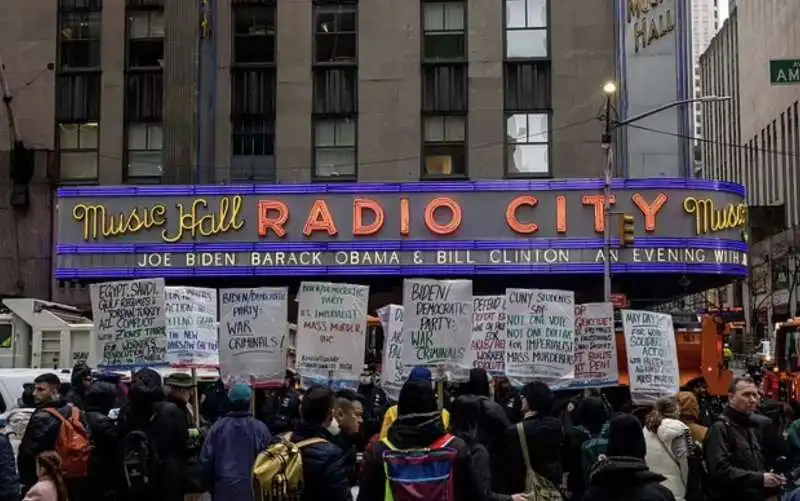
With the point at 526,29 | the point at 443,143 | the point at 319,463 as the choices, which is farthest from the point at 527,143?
the point at 319,463

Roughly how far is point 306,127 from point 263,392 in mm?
13978

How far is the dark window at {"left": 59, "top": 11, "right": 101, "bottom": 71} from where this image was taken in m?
33.8

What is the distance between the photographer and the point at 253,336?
1304cm

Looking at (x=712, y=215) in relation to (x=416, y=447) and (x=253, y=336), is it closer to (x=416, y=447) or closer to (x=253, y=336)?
(x=253, y=336)

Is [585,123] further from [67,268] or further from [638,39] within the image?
[67,268]

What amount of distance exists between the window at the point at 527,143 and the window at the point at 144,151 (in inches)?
403

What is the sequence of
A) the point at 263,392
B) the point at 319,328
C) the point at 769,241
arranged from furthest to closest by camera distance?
the point at 769,241, the point at 263,392, the point at 319,328

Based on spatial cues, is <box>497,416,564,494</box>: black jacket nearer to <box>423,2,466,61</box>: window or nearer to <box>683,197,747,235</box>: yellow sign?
<box>683,197,747,235</box>: yellow sign

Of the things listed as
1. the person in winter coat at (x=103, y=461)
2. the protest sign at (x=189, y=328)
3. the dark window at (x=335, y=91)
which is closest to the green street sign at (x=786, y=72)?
the protest sign at (x=189, y=328)

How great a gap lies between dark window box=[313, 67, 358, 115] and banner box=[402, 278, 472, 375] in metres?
21.2

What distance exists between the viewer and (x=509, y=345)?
1327cm

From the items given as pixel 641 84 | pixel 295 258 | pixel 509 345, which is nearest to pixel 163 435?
pixel 509 345

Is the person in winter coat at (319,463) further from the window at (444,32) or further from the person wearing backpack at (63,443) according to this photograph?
the window at (444,32)

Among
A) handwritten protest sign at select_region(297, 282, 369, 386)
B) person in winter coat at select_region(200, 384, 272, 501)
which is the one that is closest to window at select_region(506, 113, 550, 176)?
handwritten protest sign at select_region(297, 282, 369, 386)
